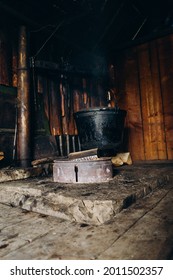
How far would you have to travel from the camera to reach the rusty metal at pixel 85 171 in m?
2.86

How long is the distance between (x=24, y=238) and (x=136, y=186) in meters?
1.34

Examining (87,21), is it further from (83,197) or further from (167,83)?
(83,197)

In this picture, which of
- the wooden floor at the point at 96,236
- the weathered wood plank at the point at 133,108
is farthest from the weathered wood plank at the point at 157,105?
the wooden floor at the point at 96,236

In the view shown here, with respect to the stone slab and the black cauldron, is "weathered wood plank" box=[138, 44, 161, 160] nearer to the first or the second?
the black cauldron

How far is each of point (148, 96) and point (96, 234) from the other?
483 cm

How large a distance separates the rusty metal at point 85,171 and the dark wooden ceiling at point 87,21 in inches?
118

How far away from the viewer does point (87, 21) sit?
5293mm

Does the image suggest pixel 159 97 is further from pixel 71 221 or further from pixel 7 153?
pixel 71 221

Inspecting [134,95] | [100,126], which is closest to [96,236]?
[100,126]

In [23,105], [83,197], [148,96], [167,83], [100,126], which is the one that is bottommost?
[83,197]

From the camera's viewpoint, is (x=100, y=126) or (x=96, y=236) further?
(x=100, y=126)

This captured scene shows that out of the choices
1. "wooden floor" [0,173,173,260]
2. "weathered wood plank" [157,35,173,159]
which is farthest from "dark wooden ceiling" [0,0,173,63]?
"wooden floor" [0,173,173,260]

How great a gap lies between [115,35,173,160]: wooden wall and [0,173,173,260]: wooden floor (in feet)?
12.0
